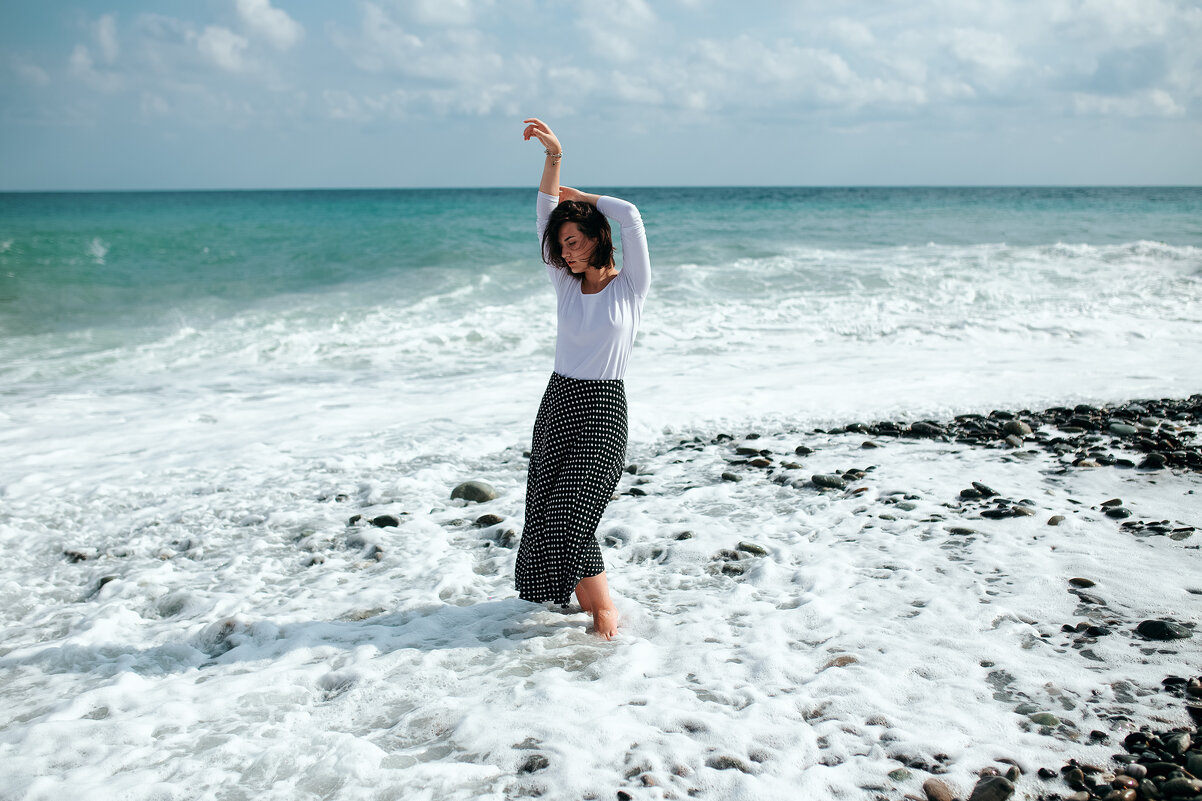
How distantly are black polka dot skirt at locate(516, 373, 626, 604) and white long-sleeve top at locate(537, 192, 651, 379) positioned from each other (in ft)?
0.28

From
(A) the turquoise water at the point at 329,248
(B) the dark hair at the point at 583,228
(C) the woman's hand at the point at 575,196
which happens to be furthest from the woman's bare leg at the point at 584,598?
(A) the turquoise water at the point at 329,248

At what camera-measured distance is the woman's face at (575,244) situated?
3770 mm

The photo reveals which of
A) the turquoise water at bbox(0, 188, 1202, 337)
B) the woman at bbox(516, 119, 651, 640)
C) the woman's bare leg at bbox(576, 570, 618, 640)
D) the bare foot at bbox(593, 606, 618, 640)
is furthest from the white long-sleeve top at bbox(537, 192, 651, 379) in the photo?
the turquoise water at bbox(0, 188, 1202, 337)

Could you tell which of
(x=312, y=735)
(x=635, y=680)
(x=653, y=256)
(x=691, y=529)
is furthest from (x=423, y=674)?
(x=653, y=256)

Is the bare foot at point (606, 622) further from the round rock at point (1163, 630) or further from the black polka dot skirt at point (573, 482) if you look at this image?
the round rock at point (1163, 630)

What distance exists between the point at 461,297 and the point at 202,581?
42.0 feet

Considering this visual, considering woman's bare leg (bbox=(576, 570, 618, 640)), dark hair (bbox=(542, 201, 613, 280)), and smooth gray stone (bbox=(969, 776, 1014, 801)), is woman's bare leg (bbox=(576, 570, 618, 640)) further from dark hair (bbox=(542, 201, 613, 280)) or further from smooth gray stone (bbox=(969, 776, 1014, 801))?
smooth gray stone (bbox=(969, 776, 1014, 801))

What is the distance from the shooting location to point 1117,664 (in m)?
3.47

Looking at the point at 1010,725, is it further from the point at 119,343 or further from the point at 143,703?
the point at 119,343

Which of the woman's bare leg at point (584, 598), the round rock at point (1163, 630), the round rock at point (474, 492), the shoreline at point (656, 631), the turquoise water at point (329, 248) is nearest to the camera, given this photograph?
the shoreline at point (656, 631)

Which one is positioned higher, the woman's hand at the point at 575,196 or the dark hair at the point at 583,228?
the woman's hand at the point at 575,196

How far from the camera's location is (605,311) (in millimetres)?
3811

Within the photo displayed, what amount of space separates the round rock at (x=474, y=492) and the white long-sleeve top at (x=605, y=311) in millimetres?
2402

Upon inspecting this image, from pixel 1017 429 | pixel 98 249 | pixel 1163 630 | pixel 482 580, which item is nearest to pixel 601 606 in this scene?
pixel 482 580
